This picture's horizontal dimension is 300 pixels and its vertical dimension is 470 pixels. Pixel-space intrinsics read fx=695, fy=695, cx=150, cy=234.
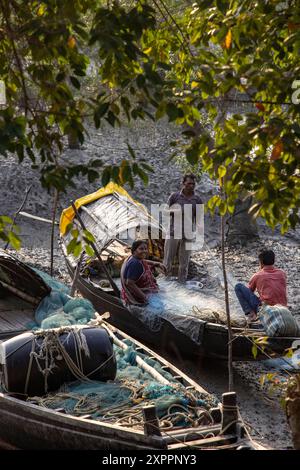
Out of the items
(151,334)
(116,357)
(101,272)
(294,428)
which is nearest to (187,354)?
(151,334)

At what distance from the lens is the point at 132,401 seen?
21.5 feet

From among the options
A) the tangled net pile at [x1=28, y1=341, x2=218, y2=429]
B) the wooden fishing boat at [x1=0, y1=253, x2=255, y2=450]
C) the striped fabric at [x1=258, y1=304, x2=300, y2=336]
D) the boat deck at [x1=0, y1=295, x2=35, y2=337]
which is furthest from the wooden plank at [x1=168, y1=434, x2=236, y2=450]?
the boat deck at [x1=0, y1=295, x2=35, y2=337]

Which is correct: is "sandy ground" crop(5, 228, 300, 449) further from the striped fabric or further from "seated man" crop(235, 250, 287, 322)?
the striped fabric

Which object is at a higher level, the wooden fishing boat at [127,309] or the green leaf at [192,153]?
the green leaf at [192,153]

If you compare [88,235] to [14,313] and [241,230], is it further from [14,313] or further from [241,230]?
[241,230]

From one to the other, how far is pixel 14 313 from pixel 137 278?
177 centimetres

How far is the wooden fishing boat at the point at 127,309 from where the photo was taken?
28.0ft

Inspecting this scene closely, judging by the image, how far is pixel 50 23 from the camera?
4395 millimetres

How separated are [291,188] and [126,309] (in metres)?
5.77

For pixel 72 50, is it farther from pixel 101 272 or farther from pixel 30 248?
pixel 30 248

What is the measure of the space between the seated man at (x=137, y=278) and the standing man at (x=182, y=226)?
88 cm

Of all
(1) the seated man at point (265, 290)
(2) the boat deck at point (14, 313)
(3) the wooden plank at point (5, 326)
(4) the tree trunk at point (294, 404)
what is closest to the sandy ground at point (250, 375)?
(1) the seated man at point (265, 290)

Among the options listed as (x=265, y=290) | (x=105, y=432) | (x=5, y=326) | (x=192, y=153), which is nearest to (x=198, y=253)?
(x=265, y=290)

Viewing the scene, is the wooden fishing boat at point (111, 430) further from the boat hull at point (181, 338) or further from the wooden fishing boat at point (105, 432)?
the boat hull at point (181, 338)
